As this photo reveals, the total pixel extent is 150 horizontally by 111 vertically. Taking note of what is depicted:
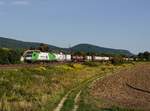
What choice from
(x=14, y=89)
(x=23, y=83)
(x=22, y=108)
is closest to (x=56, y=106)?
(x=22, y=108)

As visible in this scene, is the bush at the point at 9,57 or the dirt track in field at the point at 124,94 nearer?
the dirt track in field at the point at 124,94

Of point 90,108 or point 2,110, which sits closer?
point 2,110

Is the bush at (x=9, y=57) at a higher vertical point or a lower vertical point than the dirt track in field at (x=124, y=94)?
higher

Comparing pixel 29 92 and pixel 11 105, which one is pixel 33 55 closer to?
pixel 29 92

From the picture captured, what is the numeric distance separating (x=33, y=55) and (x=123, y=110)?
61.3 metres

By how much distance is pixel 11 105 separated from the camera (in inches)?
825

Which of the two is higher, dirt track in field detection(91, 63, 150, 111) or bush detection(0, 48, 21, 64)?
bush detection(0, 48, 21, 64)

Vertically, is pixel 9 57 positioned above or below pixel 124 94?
above

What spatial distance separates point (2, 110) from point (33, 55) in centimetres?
6240

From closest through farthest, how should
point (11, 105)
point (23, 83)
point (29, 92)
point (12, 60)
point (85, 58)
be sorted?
point (11, 105) → point (29, 92) → point (23, 83) → point (12, 60) → point (85, 58)

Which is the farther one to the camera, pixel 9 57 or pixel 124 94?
pixel 9 57

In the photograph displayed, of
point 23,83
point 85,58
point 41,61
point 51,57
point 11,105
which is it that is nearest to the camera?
point 11,105

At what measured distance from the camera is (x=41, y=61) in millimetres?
90688

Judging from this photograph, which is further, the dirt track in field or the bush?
the bush
